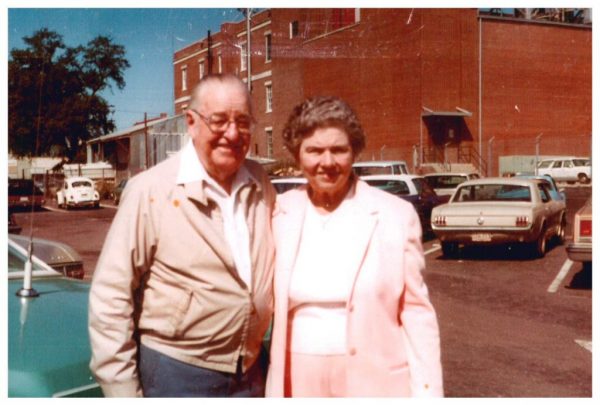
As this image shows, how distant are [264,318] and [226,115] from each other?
2.22 ft

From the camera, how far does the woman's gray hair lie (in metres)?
2.36

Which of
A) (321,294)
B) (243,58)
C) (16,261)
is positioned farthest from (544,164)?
(321,294)

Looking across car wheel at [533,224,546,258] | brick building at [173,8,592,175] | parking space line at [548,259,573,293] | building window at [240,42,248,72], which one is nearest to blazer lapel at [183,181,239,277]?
building window at [240,42,248,72]

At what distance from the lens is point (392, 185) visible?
44.5ft

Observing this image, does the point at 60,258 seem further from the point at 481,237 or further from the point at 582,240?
the point at 481,237

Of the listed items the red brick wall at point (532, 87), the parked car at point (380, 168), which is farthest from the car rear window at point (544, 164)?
the parked car at point (380, 168)

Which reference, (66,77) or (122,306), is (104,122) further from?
(122,306)

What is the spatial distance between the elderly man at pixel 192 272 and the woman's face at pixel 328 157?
0.70ft

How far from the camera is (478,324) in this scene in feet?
21.9

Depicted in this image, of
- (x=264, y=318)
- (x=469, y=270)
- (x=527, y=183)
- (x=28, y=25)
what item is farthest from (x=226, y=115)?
(x=527, y=183)

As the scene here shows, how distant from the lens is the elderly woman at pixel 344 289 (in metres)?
2.34

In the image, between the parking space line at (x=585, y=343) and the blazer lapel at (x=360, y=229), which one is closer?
the blazer lapel at (x=360, y=229)

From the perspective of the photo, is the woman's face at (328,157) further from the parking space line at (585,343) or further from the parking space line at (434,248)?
the parking space line at (434,248)

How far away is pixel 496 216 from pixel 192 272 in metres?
8.74
